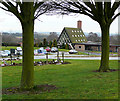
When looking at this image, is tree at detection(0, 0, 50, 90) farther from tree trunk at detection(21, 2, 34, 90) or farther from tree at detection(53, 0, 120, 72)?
tree at detection(53, 0, 120, 72)

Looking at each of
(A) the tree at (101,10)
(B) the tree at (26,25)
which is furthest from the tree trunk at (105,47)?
(B) the tree at (26,25)

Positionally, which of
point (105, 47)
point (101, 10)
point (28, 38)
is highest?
point (101, 10)

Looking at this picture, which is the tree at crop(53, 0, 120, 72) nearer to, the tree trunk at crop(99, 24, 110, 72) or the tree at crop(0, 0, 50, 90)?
the tree trunk at crop(99, 24, 110, 72)

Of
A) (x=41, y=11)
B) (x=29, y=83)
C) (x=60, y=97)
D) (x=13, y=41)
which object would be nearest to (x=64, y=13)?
(x=41, y=11)

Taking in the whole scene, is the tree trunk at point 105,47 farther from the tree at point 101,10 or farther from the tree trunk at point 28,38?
the tree trunk at point 28,38

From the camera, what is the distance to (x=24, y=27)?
242 inches

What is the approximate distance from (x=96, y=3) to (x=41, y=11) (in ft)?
15.4

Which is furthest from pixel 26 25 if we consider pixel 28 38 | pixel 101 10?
pixel 101 10

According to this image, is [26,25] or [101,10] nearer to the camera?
[26,25]

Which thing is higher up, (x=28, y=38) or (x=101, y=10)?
(x=101, y=10)

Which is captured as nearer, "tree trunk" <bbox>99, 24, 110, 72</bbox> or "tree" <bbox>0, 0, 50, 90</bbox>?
"tree" <bbox>0, 0, 50, 90</bbox>

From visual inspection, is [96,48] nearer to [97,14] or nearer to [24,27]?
[97,14]

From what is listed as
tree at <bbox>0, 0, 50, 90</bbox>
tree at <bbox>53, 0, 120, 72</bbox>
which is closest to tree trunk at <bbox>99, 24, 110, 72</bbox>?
tree at <bbox>53, 0, 120, 72</bbox>

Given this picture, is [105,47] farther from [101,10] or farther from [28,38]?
[28,38]
